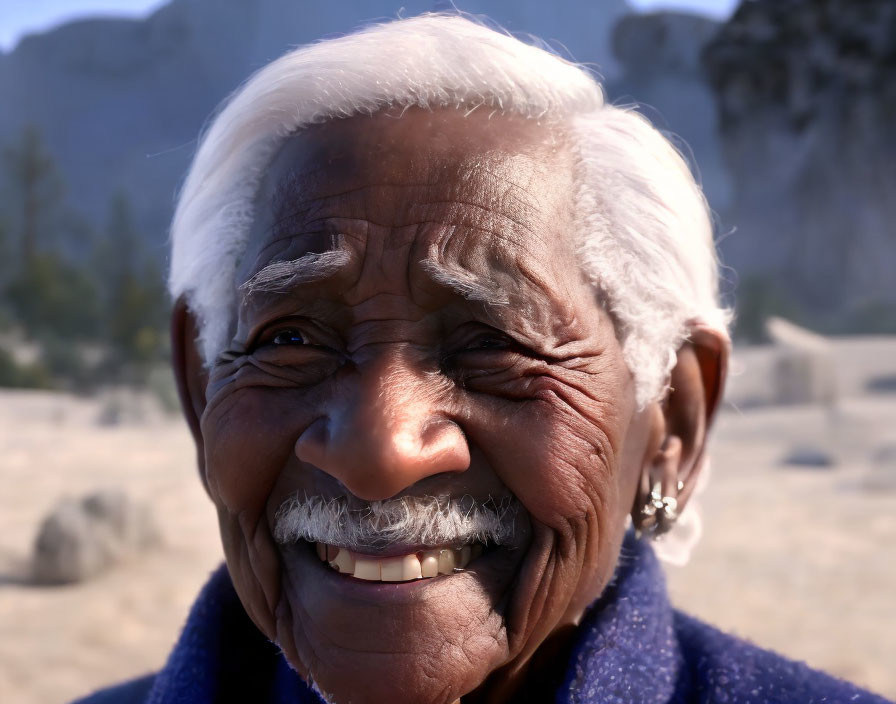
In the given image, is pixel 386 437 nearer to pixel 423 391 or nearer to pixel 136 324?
pixel 423 391

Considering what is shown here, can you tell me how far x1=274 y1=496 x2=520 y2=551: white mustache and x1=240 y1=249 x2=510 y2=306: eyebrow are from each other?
0.31 metres

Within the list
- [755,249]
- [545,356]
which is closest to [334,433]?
[545,356]

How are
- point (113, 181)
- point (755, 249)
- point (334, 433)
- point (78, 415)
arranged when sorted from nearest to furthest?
point (334, 433) → point (78, 415) → point (755, 249) → point (113, 181)

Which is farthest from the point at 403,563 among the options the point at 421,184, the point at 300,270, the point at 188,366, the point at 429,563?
the point at 188,366

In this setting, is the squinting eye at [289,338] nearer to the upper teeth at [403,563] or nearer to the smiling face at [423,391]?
the smiling face at [423,391]

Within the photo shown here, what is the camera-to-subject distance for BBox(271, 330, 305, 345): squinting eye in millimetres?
1348

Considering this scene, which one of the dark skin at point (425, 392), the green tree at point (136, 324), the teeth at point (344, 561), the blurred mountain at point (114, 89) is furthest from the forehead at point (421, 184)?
the blurred mountain at point (114, 89)

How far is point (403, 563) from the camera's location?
124cm

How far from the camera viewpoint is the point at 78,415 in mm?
11789

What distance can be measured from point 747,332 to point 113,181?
47246mm

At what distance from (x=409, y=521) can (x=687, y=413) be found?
60 cm

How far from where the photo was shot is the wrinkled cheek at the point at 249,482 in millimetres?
1303

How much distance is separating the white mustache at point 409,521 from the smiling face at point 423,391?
0.01 meters

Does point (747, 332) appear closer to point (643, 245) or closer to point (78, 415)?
point (78, 415)
